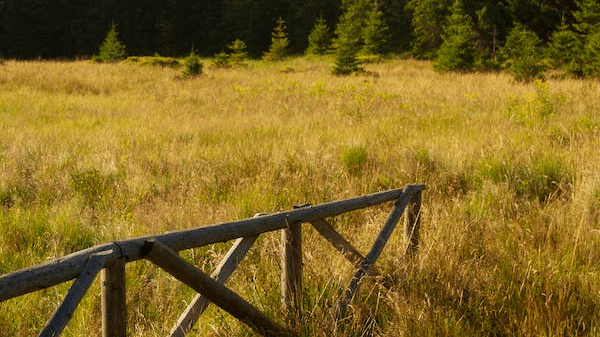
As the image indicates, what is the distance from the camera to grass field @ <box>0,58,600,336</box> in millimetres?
2715

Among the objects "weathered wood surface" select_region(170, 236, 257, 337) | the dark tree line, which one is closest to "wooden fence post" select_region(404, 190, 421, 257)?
"weathered wood surface" select_region(170, 236, 257, 337)

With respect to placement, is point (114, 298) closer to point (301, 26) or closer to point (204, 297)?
point (204, 297)

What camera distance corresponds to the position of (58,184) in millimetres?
5141

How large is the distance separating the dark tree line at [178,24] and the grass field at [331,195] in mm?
25378

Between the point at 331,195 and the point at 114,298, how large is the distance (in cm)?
347

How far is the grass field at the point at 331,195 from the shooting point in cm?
271

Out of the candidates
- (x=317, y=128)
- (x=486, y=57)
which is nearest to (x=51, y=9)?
(x=486, y=57)

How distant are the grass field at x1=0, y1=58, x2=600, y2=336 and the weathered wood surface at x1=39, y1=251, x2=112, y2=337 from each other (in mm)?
1086

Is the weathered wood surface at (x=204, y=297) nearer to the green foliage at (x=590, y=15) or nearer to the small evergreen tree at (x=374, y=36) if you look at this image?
the green foliage at (x=590, y=15)

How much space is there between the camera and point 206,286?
181 centimetres

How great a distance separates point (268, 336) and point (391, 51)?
34951 mm

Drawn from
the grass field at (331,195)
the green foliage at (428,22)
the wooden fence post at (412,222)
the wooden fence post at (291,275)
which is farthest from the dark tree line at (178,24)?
the wooden fence post at (291,275)

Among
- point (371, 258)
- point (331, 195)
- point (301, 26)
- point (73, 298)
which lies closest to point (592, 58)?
point (331, 195)

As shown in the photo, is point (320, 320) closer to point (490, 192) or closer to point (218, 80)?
point (490, 192)
